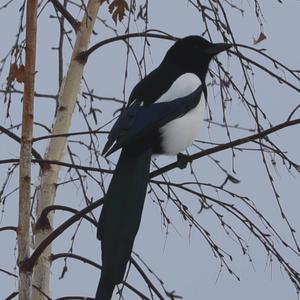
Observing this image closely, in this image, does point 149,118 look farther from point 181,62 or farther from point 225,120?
point 181,62

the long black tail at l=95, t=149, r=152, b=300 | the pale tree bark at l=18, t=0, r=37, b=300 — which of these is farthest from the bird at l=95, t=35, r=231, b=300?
the pale tree bark at l=18, t=0, r=37, b=300

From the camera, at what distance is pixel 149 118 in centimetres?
211

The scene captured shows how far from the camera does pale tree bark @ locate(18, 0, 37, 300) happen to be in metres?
1.86

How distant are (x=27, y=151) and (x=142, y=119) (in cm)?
34

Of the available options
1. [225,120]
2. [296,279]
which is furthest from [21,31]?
[296,279]

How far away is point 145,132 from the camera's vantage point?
2066 millimetres

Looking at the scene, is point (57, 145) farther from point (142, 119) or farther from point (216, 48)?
point (216, 48)

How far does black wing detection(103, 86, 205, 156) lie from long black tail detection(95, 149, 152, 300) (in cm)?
6

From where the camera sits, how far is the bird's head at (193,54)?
2.52 meters

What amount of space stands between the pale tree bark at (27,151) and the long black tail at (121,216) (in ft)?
0.51

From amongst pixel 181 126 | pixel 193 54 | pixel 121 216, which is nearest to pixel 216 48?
pixel 193 54

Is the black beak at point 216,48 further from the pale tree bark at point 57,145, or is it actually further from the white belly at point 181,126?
the pale tree bark at point 57,145

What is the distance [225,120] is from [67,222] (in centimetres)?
60

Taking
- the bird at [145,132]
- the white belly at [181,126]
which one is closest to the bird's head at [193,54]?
the bird at [145,132]
